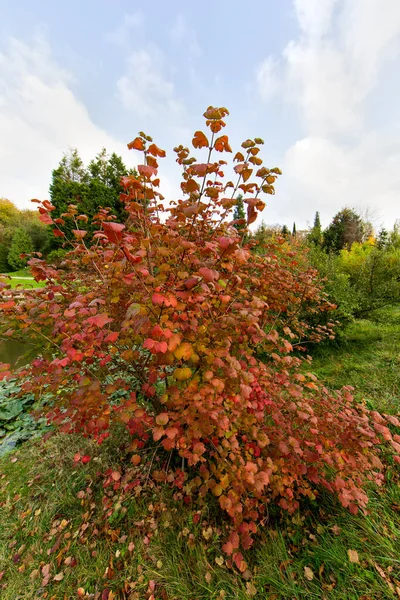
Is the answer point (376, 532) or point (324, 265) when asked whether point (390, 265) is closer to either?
point (324, 265)

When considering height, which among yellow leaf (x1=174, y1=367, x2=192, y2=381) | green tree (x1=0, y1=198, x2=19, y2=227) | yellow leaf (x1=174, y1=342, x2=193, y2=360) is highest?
green tree (x1=0, y1=198, x2=19, y2=227)

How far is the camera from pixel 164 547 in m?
1.60

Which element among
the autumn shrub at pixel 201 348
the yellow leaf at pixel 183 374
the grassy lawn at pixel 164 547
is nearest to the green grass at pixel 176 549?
the grassy lawn at pixel 164 547

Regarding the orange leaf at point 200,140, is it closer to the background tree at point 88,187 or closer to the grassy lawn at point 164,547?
the grassy lawn at point 164,547

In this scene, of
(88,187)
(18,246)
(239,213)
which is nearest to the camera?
(88,187)

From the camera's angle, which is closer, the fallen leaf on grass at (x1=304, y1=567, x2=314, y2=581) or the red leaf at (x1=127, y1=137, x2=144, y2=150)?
the red leaf at (x1=127, y1=137, x2=144, y2=150)

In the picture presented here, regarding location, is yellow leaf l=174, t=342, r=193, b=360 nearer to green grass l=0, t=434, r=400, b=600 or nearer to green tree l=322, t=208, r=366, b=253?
green grass l=0, t=434, r=400, b=600

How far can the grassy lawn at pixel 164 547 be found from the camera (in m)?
1.35

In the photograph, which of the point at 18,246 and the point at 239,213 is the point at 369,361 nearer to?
the point at 239,213

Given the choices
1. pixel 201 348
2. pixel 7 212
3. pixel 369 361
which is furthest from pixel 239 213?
pixel 7 212

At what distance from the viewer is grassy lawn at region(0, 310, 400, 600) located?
135 cm

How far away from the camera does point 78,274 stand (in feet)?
7.98

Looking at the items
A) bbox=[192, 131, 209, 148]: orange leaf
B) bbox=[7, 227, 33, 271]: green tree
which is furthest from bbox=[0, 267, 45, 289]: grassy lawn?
bbox=[7, 227, 33, 271]: green tree

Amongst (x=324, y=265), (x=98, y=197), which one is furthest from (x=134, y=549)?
(x=98, y=197)
